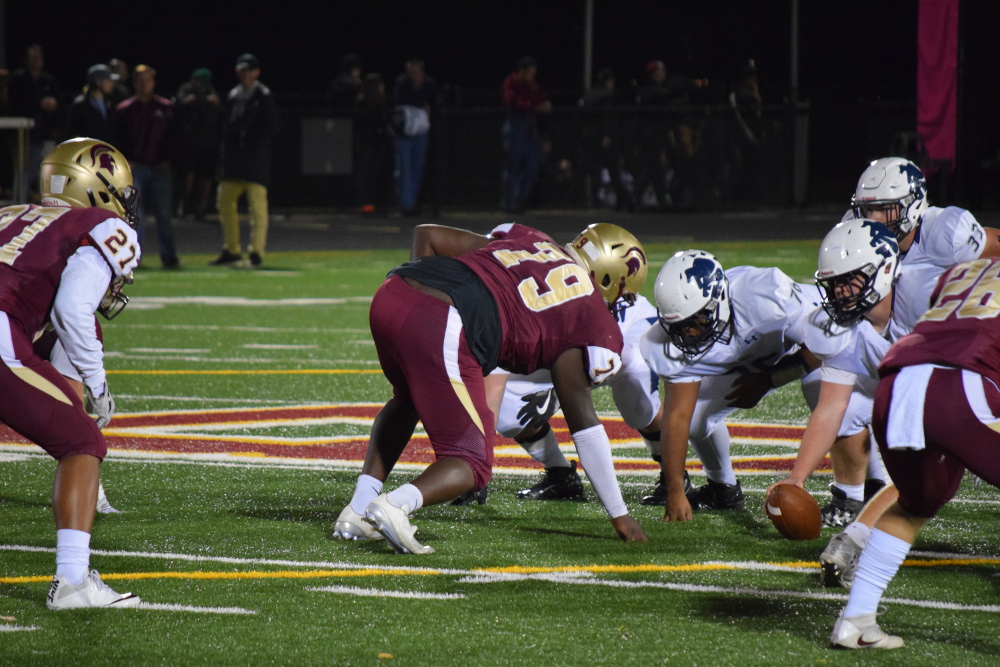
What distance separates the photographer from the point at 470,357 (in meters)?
5.50

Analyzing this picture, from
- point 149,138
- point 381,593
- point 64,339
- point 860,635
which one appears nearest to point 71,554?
point 64,339

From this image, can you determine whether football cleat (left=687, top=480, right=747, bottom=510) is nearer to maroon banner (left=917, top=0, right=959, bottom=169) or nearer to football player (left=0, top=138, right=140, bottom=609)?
football player (left=0, top=138, right=140, bottom=609)

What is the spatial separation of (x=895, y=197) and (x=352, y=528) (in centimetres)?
269

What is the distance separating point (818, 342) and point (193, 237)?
16.8 metres

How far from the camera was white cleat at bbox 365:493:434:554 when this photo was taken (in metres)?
5.25

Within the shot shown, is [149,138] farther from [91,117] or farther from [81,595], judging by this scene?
[81,595]

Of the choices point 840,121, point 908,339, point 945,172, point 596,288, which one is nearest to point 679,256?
point 596,288

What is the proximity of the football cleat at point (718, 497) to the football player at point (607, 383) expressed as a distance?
0.38 metres

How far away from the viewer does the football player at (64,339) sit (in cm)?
478

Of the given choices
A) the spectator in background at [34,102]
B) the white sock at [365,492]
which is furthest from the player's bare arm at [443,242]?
the spectator in background at [34,102]

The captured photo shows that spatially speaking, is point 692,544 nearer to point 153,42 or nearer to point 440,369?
point 440,369

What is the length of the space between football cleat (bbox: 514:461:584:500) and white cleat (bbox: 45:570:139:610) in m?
2.39

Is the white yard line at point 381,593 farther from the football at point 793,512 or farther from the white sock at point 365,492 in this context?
the football at point 793,512

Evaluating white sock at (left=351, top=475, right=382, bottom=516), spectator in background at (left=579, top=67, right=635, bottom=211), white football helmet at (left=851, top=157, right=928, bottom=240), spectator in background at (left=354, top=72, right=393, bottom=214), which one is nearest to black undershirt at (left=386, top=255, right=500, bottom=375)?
white sock at (left=351, top=475, right=382, bottom=516)
